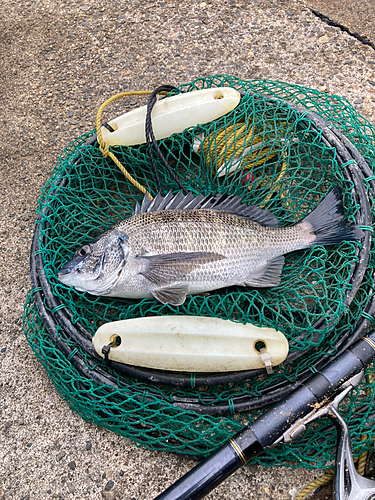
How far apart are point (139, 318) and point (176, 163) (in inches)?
57.0

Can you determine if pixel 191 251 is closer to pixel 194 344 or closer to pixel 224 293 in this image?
pixel 224 293

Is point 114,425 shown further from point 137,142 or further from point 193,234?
point 137,142

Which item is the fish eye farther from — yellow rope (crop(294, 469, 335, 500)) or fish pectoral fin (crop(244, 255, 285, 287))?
yellow rope (crop(294, 469, 335, 500))

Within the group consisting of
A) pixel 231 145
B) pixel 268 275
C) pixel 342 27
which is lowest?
pixel 268 275

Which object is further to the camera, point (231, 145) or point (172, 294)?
point (231, 145)

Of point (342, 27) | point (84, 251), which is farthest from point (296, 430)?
point (342, 27)

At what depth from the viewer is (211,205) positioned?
108 inches

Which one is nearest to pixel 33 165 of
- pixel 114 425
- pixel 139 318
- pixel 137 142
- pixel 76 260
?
pixel 137 142

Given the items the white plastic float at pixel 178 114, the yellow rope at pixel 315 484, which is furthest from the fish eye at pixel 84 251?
the yellow rope at pixel 315 484

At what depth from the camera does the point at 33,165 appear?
3709 millimetres

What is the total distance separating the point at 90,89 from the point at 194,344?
9.86 feet

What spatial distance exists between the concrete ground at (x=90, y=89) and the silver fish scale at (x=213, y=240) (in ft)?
3.69

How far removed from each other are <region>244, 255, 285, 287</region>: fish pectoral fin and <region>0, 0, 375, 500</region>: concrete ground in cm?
109

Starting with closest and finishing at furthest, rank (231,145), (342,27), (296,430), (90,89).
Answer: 1. (296,430)
2. (231,145)
3. (90,89)
4. (342,27)
